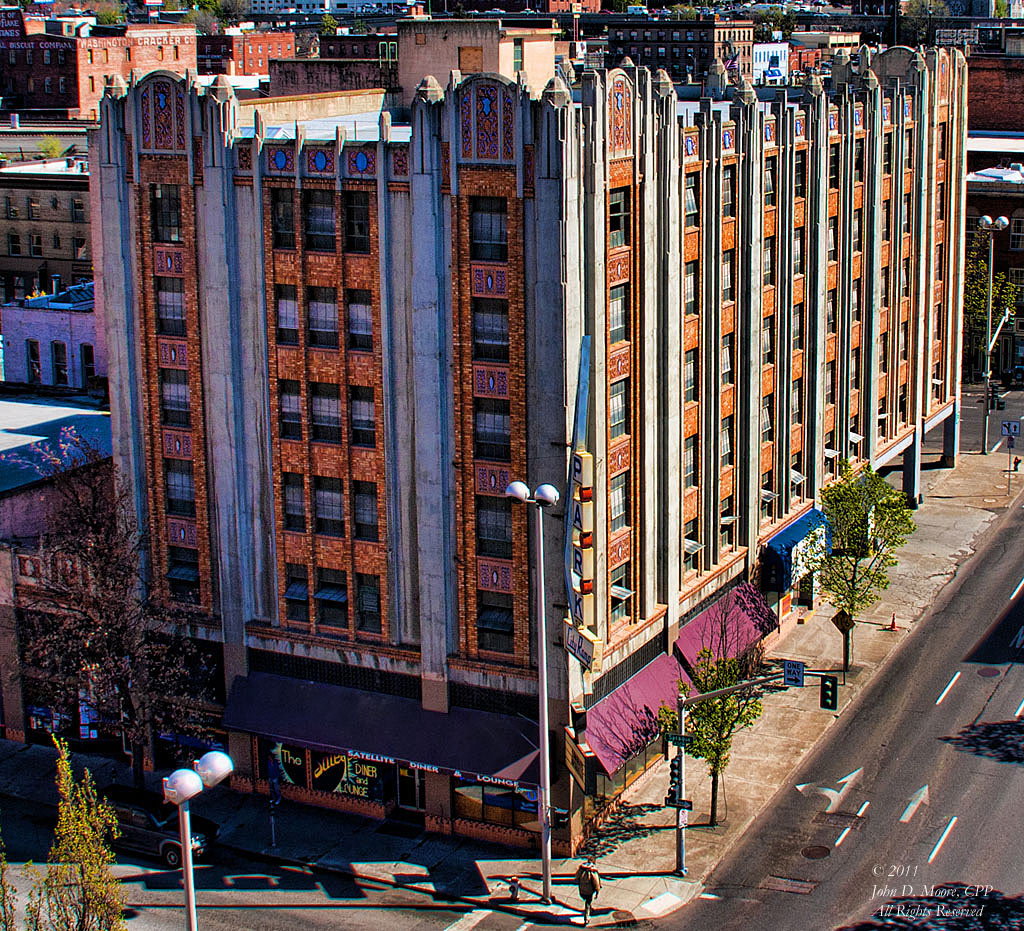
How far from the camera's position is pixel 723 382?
209 ft

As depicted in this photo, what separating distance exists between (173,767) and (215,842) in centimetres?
632

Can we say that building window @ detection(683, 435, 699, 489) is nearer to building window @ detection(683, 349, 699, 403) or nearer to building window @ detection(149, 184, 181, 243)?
building window @ detection(683, 349, 699, 403)

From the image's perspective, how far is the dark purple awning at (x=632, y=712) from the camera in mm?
53000

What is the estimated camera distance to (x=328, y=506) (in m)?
55.9

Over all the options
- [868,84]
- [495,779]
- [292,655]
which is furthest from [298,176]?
[868,84]

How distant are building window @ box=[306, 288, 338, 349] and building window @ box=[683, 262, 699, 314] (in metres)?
13.4

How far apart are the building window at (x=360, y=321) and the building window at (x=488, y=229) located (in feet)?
14.9

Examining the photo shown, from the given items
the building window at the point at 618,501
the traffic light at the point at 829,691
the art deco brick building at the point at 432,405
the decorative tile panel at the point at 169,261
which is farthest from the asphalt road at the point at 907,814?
the decorative tile panel at the point at 169,261

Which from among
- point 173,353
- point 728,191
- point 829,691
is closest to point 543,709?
point 829,691

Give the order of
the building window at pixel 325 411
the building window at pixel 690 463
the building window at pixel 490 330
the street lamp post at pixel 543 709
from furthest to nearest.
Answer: the building window at pixel 690 463 → the building window at pixel 325 411 → the building window at pixel 490 330 → the street lamp post at pixel 543 709

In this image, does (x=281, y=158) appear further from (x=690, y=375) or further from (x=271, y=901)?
(x=271, y=901)

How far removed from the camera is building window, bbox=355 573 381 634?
5575 cm

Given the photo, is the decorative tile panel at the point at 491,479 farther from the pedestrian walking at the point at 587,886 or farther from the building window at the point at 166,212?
the building window at the point at 166,212

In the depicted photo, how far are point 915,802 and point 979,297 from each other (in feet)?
212
